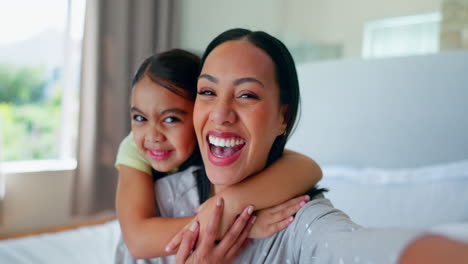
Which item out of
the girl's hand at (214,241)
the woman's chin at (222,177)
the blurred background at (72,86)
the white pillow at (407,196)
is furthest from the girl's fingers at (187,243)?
the blurred background at (72,86)

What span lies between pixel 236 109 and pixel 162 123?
277 mm

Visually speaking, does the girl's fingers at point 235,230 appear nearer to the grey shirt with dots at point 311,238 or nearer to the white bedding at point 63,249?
the grey shirt with dots at point 311,238

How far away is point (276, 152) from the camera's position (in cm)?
101

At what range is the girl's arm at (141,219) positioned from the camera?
38.1 inches

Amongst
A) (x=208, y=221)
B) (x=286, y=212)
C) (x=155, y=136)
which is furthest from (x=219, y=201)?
(x=155, y=136)

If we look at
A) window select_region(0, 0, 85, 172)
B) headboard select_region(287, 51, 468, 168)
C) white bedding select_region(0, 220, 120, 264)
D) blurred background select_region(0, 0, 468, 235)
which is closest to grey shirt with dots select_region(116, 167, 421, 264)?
white bedding select_region(0, 220, 120, 264)

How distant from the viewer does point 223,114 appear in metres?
0.81

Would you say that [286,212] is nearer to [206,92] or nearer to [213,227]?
[213,227]

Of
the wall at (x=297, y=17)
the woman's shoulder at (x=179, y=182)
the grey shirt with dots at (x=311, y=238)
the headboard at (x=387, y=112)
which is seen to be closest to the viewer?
the grey shirt with dots at (x=311, y=238)

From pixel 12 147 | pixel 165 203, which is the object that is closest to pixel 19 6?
pixel 12 147

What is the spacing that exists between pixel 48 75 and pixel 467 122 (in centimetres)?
304

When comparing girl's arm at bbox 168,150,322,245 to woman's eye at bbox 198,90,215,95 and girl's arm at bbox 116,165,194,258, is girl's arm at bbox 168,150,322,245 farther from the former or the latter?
woman's eye at bbox 198,90,215,95

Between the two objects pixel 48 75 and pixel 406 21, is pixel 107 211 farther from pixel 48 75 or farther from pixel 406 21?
pixel 406 21

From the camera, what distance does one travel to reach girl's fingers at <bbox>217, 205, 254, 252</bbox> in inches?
34.9
